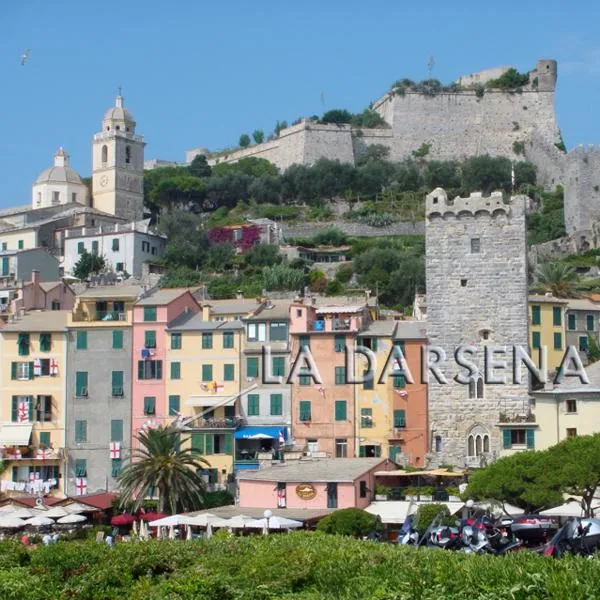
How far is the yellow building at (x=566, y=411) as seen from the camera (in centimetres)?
5456

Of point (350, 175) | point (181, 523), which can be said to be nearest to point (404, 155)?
point (350, 175)

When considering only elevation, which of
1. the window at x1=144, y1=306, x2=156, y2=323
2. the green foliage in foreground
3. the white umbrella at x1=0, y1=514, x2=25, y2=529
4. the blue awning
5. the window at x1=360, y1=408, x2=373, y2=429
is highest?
the window at x1=144, y1=306, x2=156, y2=323

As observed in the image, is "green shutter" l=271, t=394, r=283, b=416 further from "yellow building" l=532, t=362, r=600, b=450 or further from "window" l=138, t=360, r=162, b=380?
"yellow building" l=532, t=362, r=600, b=450

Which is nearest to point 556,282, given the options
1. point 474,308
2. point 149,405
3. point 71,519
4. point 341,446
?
point 474,308

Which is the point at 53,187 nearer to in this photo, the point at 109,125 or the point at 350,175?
the point at 109,125

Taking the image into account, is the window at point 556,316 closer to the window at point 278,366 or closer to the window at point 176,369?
the window at point 278,366

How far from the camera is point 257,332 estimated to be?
62.6 metres

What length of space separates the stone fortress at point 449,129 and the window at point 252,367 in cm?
7830

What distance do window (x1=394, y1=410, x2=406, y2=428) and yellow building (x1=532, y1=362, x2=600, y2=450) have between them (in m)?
6.40

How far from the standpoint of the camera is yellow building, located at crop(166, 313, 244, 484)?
60.9 meters

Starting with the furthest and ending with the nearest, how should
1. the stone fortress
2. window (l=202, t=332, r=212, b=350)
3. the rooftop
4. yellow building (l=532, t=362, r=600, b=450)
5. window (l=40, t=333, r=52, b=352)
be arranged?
the stone fortress → window (l=40, t=333, r=52, b=352) → window (l=202, t=332, r=212, b=350) → yellow building (l=532, t=362, r=600, b=450) → the rooftop

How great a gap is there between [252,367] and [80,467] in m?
8.82

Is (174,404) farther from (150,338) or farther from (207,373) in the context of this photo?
(150,338)

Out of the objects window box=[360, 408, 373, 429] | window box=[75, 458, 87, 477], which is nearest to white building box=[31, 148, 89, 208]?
window box=[75, 458, 87, 477]
